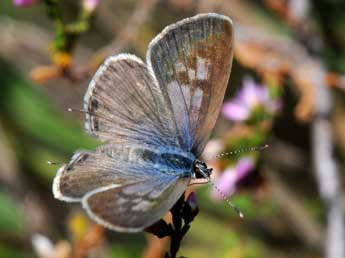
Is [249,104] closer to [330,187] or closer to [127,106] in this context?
[330,187]

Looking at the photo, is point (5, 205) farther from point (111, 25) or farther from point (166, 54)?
point (166, 54)

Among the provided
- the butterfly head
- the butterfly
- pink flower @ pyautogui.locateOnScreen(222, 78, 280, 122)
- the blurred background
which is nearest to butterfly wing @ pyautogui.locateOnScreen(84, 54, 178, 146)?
the butterfly

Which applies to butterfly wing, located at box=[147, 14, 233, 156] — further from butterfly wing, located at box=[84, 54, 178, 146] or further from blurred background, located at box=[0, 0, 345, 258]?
blurred background, located at box=[0, 0, 345, 258]

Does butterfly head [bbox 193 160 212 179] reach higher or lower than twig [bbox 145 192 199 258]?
higher

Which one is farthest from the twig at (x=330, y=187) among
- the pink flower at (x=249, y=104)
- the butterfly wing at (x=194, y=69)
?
the butterfly wing at (x=194, y=69)

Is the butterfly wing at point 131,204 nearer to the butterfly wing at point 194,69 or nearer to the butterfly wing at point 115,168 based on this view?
the butterfly wing at point 115,168

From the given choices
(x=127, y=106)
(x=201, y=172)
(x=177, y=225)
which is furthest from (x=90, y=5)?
(x=177, y=225)

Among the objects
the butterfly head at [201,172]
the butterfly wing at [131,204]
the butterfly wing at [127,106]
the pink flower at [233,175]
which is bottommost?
the pink flower at [233,175]

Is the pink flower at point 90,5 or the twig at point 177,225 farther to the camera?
the pink flower at point 90,5
